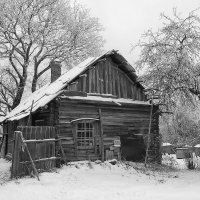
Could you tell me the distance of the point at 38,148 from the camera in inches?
527

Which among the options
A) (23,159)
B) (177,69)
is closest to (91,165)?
(23,159)

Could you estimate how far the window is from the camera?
16.3 m

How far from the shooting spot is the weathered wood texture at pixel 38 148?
41.5 feet

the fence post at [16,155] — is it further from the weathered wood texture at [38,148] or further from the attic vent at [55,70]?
the attic vent at [55,70]

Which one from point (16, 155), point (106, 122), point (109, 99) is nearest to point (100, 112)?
point (106, 122)

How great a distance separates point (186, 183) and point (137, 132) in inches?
220

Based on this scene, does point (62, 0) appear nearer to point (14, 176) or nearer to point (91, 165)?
point (91, 165)

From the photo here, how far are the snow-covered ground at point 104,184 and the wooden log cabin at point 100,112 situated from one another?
1244mm

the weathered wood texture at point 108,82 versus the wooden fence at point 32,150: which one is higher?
the weathered wood texture at point 108,82

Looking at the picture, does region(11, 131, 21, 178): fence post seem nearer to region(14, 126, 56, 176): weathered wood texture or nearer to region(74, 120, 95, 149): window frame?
region(14, 126, 56, 176): weathered wood texture

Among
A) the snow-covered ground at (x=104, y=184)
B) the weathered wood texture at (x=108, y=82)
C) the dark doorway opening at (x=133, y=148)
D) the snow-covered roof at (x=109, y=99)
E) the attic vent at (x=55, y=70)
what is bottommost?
the snow-covered ground at (x=104, y=184)

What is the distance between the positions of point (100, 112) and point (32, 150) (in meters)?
5.01

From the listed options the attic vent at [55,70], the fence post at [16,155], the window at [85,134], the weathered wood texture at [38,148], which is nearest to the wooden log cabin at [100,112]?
the window at [85,134]

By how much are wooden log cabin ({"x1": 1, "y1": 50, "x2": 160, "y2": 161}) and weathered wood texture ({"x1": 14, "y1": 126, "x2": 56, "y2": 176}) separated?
1237 millimetres
